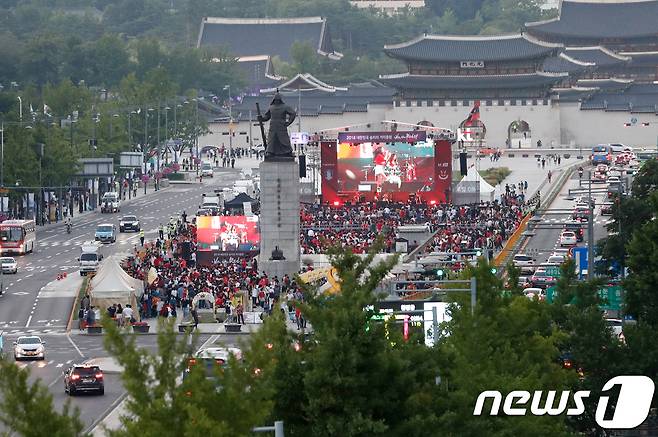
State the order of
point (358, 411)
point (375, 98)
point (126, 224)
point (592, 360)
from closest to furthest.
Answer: point (358, 411) → point (592, 360) → point (126, 224) → point (375, 98)

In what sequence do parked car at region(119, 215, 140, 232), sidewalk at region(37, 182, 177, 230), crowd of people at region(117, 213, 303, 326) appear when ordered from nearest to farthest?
crowd of people at region(117, 213, 303, 326), parked car at region(119, 215, 140, 232), sidewalk at region(37, 182, 177, 230)

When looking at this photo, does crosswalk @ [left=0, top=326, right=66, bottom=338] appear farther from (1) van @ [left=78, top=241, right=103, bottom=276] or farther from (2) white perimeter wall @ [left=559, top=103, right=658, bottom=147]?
(2) white perimeter wall @ [left=559, top=103, right=658, bottom=147]

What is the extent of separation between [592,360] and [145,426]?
→ 2127 centimetres

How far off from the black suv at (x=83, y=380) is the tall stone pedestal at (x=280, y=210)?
27052mm

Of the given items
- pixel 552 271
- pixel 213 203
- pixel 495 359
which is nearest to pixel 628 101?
pixel 213 203

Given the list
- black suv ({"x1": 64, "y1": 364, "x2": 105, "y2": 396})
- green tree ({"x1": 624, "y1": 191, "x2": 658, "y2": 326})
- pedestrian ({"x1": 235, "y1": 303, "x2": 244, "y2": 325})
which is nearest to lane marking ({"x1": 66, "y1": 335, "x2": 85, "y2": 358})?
pedestrian ({"x1": 235, "y1": 303, "x2": 244, "y2": 325})

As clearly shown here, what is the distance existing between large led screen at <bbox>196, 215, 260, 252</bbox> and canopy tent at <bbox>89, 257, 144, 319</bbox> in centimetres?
1176

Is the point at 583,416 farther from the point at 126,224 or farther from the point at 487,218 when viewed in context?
the point at 126,224

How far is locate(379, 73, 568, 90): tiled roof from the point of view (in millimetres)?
188500

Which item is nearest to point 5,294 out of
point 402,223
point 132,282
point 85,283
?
point 85,283

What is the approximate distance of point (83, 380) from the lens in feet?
193

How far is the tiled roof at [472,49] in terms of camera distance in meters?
188

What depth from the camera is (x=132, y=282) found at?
7819cm

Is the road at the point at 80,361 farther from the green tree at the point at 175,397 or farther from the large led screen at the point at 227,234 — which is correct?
the green tree at the point at 175,397
